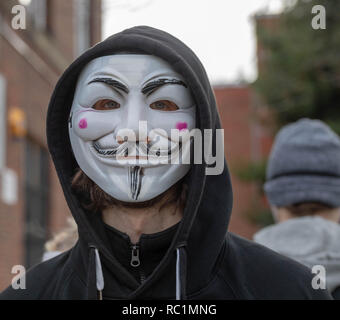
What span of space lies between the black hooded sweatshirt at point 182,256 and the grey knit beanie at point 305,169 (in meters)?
1.14

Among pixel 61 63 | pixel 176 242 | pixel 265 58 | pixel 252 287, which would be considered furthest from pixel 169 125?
pixel 265 58

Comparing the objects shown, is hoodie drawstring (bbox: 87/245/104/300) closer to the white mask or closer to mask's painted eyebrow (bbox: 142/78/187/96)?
the white mask

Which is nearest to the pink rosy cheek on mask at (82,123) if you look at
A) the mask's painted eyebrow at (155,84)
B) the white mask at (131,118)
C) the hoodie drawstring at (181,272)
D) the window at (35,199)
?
the white mask at (131,118)

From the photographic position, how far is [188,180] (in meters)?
2.40

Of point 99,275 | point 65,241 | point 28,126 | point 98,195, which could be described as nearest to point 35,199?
point 28,126

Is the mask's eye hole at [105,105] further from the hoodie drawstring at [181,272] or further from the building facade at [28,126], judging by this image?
the building facade at [28,126]

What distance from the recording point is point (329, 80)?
13562 mm

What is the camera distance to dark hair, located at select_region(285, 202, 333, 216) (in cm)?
349

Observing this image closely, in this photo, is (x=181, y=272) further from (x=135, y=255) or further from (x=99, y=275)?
(x=99, y=275)

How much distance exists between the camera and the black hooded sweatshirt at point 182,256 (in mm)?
2258

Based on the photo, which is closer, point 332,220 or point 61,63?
point 332,220

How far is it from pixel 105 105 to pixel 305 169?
1513mm
